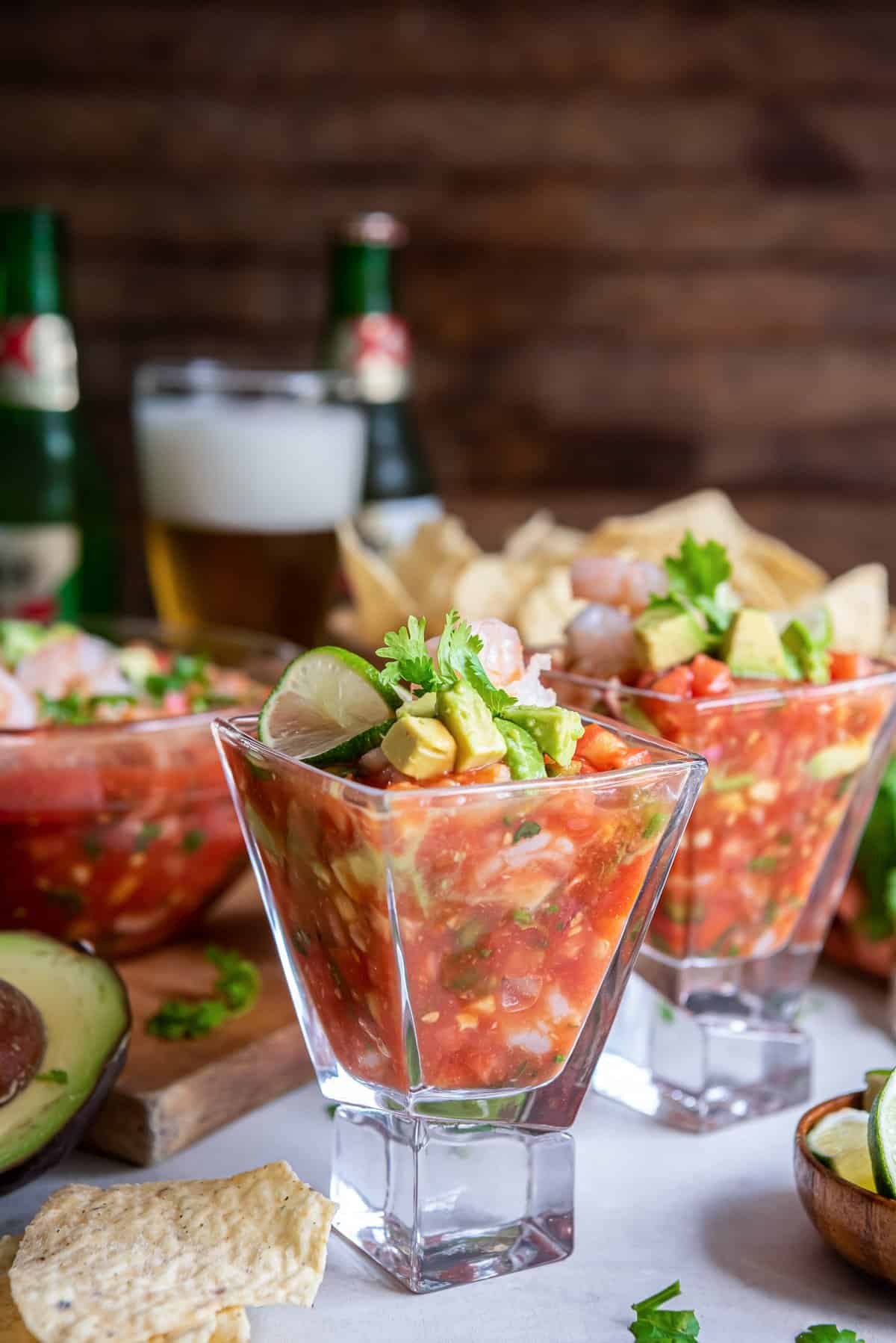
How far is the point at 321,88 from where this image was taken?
117 inches

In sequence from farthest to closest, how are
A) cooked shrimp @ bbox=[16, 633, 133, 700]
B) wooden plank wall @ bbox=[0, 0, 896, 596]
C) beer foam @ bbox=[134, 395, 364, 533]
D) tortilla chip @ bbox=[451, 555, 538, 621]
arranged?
wooden plank wall @ bbox=[0, 0, 896, 596]
beer foam @ bbox=[134, 395, 364, 533]
tortilla chip @ bbox=[451, 555, 538, 621]
cooked shrimp @ bbox=[16, 633, 133, 700]

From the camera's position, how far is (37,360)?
219 centimetres

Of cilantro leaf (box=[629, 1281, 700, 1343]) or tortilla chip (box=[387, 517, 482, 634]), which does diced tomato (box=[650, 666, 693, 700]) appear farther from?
tortilla chip (box=[387, 517, 482, 634])

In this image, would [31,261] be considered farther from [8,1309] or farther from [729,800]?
[8,1309]

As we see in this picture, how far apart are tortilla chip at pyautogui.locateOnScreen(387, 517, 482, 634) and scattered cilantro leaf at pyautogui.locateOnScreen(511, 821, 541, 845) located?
2.90 feet

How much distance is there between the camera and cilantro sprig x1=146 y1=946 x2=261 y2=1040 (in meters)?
1.23

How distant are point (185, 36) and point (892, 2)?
140 cm

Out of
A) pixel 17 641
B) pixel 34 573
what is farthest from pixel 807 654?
pixel 34 573

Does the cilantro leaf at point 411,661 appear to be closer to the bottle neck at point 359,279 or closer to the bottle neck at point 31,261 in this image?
the bottle neck at point 31,261

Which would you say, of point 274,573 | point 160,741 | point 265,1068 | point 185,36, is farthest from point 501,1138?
point 185,36

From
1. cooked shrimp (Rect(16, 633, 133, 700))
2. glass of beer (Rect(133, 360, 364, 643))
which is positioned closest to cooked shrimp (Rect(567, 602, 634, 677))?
cooked shrimp (Rect(16, 633, 133, 700))

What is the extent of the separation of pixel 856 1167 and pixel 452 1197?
263 mm

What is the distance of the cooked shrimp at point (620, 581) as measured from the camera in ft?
3.96

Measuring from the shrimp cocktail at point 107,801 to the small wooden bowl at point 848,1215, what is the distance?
24.0 inches
